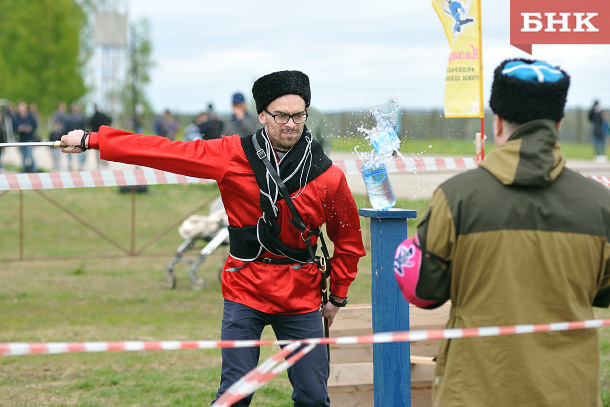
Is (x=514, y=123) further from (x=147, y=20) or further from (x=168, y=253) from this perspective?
(x=147, y=20)

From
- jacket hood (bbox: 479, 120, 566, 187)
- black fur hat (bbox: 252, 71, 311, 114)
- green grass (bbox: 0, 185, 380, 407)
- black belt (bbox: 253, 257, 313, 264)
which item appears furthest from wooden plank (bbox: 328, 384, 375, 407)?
jacket hood (bbox: 479, 120, 566, 187)

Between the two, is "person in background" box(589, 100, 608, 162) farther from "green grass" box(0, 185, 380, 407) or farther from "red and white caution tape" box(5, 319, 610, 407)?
"red and white caution tape" box(5, 319, 610, 407)

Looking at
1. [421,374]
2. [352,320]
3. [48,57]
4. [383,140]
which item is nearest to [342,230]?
[383,140]

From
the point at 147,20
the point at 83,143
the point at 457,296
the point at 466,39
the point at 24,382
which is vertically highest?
the point at 147,20

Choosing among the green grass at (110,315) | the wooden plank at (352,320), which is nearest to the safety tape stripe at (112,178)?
the green grass at (110,315)

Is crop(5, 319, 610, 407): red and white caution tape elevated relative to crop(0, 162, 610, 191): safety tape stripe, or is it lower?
lower

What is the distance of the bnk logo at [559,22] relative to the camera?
583 cm

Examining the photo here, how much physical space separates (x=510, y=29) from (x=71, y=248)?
9758mm

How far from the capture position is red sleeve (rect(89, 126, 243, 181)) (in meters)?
3.99

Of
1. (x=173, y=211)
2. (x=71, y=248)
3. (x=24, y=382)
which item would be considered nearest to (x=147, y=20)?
(x=173, y=211)

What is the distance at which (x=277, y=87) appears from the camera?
4062mm

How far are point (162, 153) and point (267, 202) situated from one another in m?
0.56

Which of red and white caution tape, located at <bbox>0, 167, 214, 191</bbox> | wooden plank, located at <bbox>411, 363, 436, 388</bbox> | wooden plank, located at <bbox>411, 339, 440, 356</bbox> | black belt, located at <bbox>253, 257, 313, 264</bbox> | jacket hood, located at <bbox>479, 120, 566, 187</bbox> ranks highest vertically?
jacket hood, located at <bbox>479, 120, 566, 187</bbox>

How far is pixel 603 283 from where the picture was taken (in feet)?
9.31
